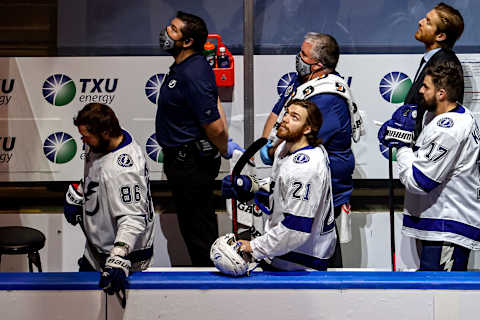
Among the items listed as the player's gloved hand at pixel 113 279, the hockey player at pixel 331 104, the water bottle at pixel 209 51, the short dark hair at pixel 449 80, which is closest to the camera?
the player's gloved hand at pixel 113 279

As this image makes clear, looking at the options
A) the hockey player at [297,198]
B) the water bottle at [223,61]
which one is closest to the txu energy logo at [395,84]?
→ the water bottle at [223,61]

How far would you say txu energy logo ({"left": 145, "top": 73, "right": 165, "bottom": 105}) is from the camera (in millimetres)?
4348

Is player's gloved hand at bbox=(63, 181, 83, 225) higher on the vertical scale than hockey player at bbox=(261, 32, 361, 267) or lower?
lower

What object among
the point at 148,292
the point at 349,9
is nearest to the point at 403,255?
the point at 349,9

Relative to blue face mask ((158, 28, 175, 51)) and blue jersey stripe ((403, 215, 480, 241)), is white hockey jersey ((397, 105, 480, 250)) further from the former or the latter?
blue face mask ((158, 28, 175, 51))

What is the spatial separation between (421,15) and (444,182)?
1.56 metres

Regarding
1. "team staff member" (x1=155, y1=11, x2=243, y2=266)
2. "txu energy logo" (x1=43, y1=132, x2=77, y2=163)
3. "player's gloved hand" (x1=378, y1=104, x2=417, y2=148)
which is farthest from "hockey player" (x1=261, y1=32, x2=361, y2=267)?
"txu energy logo" (x1=43, y1=132, x2=77, y2=163)

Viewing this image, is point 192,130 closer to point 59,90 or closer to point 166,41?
point 166,41

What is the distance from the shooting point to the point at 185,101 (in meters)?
3.64

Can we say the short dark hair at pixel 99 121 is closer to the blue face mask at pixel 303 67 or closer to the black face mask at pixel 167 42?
the black face mask at pixel 167 42

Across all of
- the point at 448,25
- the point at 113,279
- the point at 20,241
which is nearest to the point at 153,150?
Result: the point at 20,241

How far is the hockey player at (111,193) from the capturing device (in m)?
2.76

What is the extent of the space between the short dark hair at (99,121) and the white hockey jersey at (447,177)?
49.3 inches

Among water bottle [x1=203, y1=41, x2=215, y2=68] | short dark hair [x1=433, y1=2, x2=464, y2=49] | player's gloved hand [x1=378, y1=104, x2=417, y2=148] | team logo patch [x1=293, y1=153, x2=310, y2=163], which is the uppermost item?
short dark hair [x1=433, y1=2, x2=464, y2=49]
